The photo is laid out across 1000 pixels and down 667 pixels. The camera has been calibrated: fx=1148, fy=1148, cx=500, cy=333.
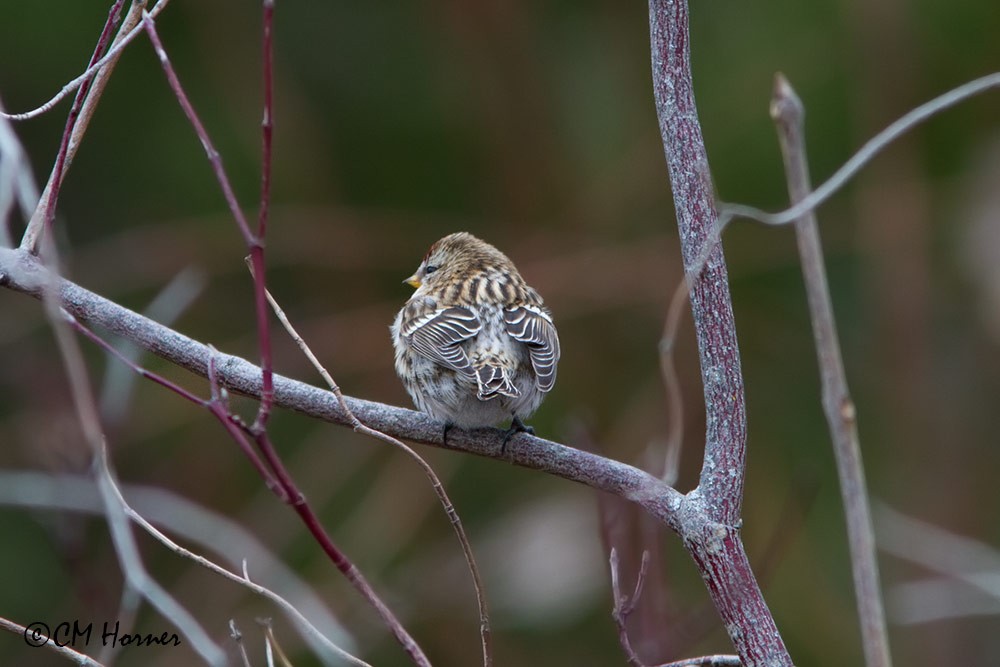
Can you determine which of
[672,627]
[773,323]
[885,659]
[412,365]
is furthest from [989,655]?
[885,659]

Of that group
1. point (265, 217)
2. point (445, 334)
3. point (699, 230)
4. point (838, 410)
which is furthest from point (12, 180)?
point (838, 410)

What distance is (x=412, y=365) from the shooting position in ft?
13.3

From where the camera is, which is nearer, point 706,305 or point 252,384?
point 706,305

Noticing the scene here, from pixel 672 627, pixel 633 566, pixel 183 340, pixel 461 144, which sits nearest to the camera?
pixel 183 340

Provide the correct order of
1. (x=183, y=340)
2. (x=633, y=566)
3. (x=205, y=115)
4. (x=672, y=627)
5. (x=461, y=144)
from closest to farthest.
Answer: (x=183, y=340) → (x=672, y=627) → (x=633, y=566) → (x=205, y=115) → (x=461, y=144)

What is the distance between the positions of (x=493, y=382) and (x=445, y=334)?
15.2 inches

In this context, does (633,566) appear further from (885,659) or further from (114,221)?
(114,221)

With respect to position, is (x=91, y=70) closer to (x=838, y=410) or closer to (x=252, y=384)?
(x=252, y=384)

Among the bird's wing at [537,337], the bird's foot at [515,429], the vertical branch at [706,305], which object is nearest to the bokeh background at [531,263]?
the bird's wing at [537,337]

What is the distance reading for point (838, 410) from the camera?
2654 millimetres

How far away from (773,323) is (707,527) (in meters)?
5.75

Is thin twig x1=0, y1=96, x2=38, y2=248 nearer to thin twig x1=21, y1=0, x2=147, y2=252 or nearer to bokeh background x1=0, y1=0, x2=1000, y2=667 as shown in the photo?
thin twig x1=21, y1=0, x2=147, y2=252

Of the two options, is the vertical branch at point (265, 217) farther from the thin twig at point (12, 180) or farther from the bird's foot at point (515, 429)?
the bird's foot at point (515, 429)

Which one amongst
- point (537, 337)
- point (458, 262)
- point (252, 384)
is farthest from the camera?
point (458, 262)
